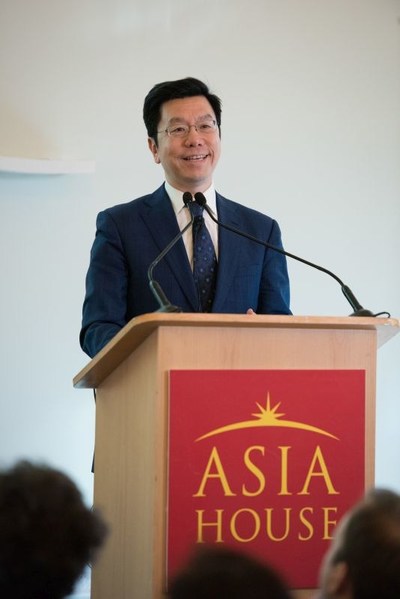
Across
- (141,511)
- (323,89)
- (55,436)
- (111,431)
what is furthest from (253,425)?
(323,89)

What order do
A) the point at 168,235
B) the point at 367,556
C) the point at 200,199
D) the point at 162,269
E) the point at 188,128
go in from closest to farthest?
the point at 367,556 → the point at 200,199 → the point at 162,269 → the point at 168,235 → the point at 188,128

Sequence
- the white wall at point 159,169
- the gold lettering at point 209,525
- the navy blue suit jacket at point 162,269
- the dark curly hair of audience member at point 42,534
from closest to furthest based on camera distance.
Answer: the dark curly hair of audience member at point 42,534
the gold lettering at point 209,525
the navy blue suit jacket at point 162,269
the white wall at point 159,169

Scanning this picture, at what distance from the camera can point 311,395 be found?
2.58 meters

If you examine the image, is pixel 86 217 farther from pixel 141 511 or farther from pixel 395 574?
pixel 395 574

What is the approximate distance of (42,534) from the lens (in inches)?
59.2

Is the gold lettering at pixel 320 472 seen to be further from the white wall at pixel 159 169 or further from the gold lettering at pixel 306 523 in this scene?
the white wall at pixel 159 169

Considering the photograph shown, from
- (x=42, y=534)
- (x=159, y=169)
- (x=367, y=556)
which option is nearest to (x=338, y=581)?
(x=367, y=556)

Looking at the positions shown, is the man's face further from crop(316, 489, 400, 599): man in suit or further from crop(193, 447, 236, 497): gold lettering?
crop(316, 489, 400, 599): man in suit

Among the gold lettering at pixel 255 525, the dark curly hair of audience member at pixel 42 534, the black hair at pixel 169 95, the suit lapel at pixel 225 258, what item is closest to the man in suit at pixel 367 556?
the dark curly hair of audience member at pixel 42 534

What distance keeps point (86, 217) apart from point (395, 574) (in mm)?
4084

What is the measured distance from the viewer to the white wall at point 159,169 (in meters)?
5.21

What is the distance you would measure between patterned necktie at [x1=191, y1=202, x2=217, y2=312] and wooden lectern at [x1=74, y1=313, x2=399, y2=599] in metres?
0.66

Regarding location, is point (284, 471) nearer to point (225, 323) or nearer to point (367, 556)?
point (225, 323)

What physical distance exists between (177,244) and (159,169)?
1.98 metres
